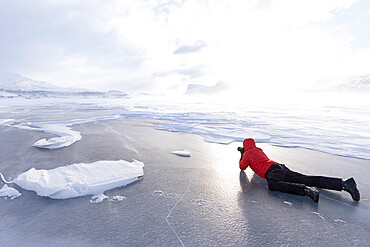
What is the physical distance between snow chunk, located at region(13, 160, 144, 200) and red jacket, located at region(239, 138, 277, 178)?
171cm

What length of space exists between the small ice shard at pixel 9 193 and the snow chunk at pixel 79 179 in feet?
0.37

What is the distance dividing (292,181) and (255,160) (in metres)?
0.54

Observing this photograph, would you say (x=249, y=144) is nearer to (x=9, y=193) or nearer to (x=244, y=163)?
(x=244, y=163)

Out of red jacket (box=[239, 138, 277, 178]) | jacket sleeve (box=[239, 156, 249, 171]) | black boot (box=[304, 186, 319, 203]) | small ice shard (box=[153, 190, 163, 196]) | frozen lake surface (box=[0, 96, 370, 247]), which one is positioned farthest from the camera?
jacket sleeve (box=[239, 156, 249, 171])

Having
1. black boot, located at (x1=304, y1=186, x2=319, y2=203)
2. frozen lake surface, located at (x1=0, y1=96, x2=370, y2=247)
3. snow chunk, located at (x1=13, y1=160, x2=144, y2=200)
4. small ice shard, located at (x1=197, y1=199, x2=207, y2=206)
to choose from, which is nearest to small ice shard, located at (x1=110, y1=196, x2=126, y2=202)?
frozen lake surface, located at (x1=0, y1=96, x2=370, y2=247)

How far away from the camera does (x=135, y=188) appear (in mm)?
2500

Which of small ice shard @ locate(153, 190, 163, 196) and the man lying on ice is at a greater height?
the man lying on ice

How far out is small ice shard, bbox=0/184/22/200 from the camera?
88.9 inches

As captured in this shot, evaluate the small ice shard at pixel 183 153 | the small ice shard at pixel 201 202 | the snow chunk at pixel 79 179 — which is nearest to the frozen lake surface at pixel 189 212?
the small ice shard at pixel 201 202

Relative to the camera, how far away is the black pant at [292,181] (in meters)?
2.28

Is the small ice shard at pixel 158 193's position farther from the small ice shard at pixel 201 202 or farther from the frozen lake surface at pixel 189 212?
the small ice shard at pixel 201 202

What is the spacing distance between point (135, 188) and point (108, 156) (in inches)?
61.0

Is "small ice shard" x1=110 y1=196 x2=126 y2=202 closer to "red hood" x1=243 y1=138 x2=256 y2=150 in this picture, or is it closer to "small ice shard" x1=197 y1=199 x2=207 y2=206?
"small ice shard" x1=197 y1=199 x2=207 y2=206

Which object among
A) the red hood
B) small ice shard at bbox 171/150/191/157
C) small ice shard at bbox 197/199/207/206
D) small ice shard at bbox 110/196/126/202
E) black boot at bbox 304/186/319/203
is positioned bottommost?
small ice shard at bbox 110/196/126/202
